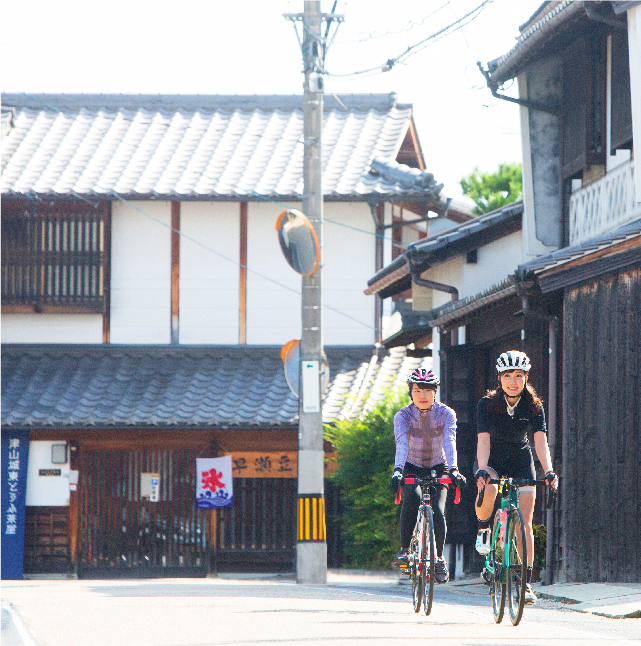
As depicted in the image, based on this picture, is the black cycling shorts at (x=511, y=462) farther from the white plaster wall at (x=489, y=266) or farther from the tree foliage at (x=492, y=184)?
the tree foliage at (x=492, y=184)

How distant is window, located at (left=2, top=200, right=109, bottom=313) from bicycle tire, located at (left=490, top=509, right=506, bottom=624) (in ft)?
48.8

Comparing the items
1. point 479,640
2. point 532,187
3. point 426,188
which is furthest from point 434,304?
point 479,640

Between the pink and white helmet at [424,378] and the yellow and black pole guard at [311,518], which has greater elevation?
the pink and white helmet at [424,378]

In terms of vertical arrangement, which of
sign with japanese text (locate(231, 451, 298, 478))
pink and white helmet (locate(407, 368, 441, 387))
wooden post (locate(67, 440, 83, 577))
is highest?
pink and white helmet (locate(407, 368, 441, 387))

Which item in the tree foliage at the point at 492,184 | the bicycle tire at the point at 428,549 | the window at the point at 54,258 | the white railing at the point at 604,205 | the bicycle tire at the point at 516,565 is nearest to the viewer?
the bicycle tire at the point at 516,565

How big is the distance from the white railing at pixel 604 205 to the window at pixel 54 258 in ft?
32.9

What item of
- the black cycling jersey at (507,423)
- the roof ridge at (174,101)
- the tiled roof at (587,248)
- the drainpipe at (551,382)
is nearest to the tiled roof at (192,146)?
the roof ridge at (174,101)

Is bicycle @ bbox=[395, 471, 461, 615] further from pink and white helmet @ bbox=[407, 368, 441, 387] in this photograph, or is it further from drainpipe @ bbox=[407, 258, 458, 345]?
drainpipe @ bbox=[407, 258, 458, 345]

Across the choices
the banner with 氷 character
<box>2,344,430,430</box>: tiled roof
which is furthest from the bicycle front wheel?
the banner with 氷 character

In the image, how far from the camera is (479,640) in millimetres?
7777

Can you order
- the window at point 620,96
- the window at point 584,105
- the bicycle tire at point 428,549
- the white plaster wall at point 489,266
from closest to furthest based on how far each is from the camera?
the bicycle tire at point 428,549 < the window at point 620,96 < the window at point 584,105 < the white plaster wall at point 489,266

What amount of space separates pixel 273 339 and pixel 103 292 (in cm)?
344

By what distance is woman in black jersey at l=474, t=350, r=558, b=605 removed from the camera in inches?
346

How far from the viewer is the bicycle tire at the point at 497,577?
338 inches
